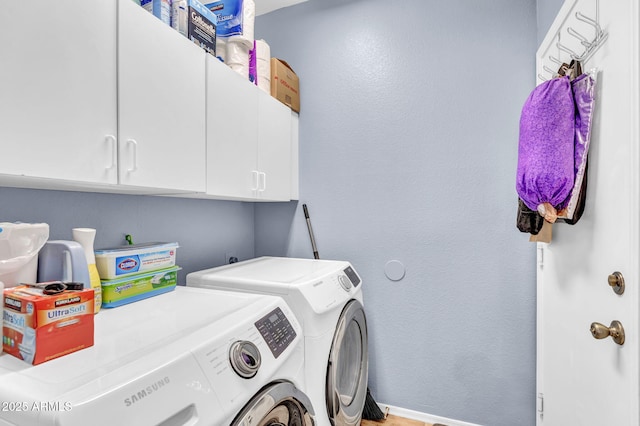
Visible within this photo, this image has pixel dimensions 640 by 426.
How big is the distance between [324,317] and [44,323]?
3.15 ft

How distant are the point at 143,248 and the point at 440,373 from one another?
1858mm

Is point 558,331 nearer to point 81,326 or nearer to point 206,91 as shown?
point 81,326

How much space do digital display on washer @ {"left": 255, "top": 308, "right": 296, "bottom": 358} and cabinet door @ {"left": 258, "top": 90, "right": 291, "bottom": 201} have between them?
35.9 inches

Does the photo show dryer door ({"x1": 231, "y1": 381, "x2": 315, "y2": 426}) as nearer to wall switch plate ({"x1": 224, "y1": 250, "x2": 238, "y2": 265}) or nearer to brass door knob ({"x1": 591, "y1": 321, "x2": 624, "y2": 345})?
A: brass door knob ({"x1": 591, "y1": 321, "x2": 624, "y2": 345})

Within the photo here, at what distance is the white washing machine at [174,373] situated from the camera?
0.61 metres

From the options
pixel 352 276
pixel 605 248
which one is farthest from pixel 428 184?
pixel 605 248

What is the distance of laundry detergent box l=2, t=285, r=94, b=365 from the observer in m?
0.74

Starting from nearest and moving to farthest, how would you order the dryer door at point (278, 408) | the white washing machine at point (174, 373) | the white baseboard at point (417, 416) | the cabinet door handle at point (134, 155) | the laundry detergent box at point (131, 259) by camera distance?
the white washing machine at point (174, 373)
the dryer door at point (278, 408)
the cabinet door handle at point (134, 155)
the laundry detergent box at point (131, 259)
the white baseboard at point (417, 416)

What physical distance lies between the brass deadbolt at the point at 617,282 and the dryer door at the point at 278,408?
986 mm

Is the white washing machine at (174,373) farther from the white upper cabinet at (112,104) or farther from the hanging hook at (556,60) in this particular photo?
the hanging hook at (556,60)

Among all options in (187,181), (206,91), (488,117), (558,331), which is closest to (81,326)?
(187,181)

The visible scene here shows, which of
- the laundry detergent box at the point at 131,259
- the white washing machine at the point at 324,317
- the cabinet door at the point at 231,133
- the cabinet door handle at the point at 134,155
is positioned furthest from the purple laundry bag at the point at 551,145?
the laundry detergent box at the point at 131,259

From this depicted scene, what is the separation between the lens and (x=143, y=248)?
1380mm

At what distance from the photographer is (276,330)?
3.60ft
